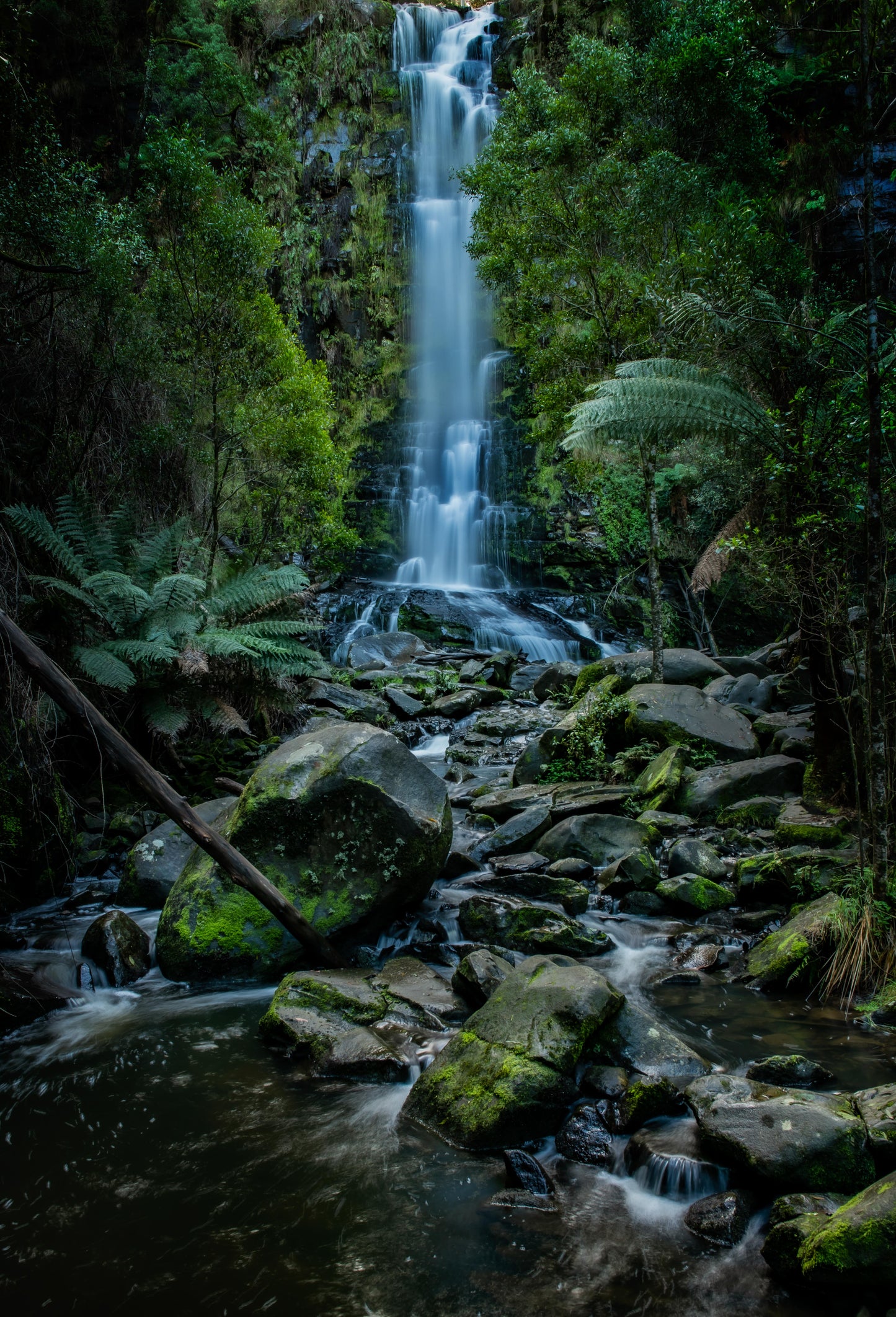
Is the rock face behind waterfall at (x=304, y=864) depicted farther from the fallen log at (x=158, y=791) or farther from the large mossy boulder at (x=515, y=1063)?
the large mossy boulder at (x=515, y=1063)

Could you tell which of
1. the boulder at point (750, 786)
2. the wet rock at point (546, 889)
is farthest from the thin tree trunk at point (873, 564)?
the boulder at point (750, 786)

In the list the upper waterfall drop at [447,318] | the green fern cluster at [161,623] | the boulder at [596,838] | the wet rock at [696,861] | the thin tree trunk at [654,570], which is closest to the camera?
the wet rock at [696,861]

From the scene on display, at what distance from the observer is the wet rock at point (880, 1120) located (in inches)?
107

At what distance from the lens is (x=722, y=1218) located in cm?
271

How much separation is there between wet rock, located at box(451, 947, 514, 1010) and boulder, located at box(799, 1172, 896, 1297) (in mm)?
1929

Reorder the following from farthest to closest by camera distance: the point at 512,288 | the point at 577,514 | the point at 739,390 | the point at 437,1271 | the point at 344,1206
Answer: the point at 577,514, the point at 512,288, the point at 739,390, the point at 344,1206, the point at 437,1271

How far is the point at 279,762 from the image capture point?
520cm

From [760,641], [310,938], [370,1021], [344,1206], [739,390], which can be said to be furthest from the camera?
[760,641]

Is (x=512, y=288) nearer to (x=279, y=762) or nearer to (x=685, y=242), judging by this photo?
(x=685, y=242)

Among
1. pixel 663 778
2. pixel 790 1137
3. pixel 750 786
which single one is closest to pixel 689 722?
pixel 663 778

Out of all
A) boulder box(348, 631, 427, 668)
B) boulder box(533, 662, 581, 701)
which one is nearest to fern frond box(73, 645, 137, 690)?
boulder box(533, 662, 581, 701)

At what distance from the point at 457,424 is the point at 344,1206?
74.3 feet

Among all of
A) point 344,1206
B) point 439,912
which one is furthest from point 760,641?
point 344,1206

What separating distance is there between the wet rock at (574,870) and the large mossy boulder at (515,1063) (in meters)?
2.35
